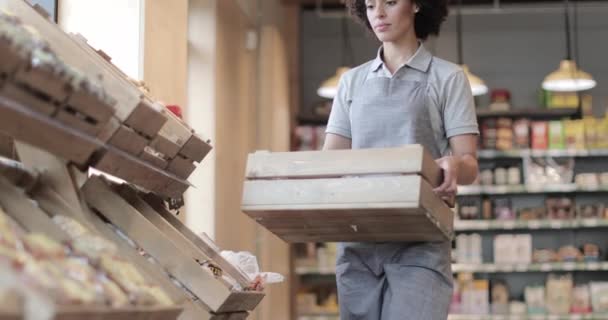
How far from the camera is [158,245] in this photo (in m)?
2.23

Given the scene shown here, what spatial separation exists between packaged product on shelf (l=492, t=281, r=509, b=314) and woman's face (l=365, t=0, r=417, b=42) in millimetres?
5725

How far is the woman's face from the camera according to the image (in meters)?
2.61

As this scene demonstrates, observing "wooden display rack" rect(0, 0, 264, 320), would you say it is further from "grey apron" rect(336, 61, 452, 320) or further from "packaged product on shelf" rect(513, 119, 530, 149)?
"packaged product on shelf" rect(513, 119, 530, 149)

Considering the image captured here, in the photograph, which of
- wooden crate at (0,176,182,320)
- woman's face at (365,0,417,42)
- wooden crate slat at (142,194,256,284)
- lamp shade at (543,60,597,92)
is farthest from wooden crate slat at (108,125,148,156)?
lamp shade at (543,60,597,92)

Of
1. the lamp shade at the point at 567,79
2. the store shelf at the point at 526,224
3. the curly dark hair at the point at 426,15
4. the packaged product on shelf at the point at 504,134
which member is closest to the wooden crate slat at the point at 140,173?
the curly dark hair at the point at 426,15

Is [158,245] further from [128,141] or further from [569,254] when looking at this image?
[569,254]

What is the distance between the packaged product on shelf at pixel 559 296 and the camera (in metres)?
7.98

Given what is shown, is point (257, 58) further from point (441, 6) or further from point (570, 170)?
point (441, 6)

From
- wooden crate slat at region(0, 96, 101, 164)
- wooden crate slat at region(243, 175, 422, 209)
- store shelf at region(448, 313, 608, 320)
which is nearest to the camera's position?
wooden crate slat at region(0, 96, 101, 164)

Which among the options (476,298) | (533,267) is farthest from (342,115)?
(533,267)

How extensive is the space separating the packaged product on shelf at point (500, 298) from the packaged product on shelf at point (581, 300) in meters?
0.55

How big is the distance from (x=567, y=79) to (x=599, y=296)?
73.8 inches

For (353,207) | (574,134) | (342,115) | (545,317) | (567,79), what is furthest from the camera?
(574,134)

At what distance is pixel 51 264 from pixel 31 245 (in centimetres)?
6
